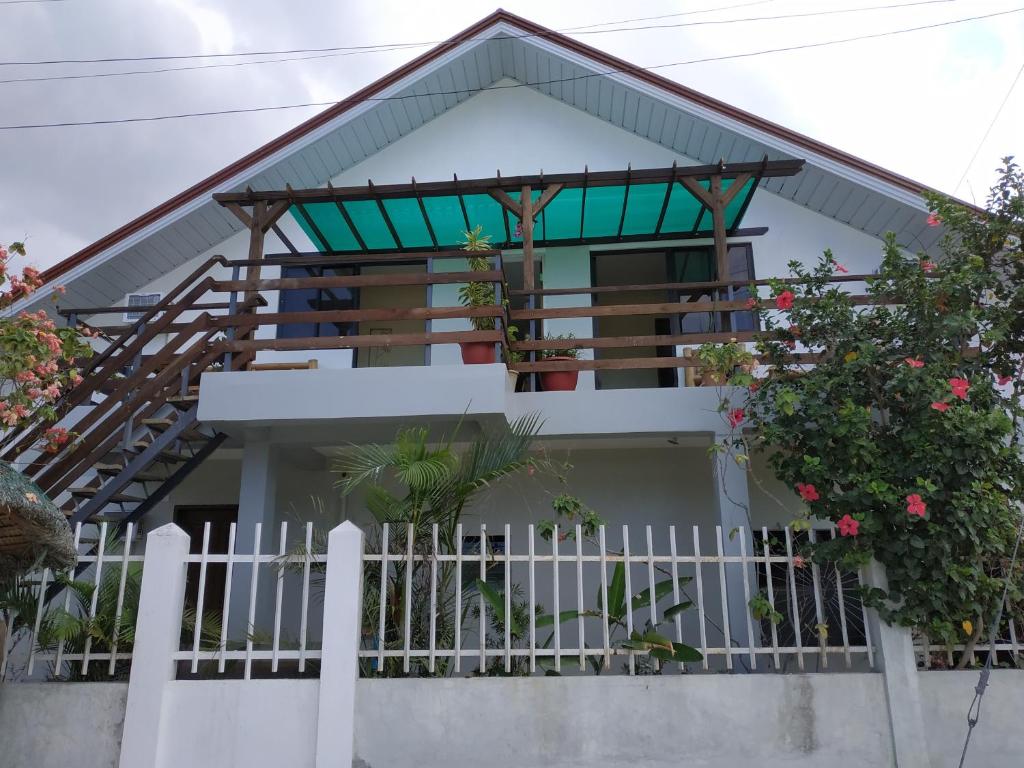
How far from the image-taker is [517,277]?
10844 millimetres

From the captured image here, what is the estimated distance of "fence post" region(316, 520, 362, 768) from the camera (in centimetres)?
454

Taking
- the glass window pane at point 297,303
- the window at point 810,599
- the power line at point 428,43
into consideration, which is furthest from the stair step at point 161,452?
the power line at point 428,43

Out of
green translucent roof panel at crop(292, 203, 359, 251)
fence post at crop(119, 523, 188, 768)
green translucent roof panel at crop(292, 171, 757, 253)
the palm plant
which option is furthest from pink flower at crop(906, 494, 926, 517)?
green translucent roof panel at crop(292, 203, 359, 251)

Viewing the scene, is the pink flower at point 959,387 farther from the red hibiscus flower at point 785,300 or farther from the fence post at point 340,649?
the fence post at point 340,649

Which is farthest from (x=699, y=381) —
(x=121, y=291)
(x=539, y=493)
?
(x=121, y=291)

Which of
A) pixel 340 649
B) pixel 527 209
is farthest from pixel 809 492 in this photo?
pixel 527 209

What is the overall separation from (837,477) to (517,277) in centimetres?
652

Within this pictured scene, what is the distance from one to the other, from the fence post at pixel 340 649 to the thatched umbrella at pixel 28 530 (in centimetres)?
159

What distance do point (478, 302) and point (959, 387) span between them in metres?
4.28

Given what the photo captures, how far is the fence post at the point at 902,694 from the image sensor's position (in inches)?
182

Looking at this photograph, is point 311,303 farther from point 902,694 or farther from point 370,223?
point 902,694

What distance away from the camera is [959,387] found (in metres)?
4.80

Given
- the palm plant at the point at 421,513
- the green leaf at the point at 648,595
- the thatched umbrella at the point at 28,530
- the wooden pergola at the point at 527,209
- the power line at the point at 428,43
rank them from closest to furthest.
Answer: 1. the thatched umbrella at the point at 28,530
2. the palm plant at the point at 421,513
3. the green leaf at the point at 648,595
4. the wooden pergola at the point at 527,209
5. the power line at the point at 428,43

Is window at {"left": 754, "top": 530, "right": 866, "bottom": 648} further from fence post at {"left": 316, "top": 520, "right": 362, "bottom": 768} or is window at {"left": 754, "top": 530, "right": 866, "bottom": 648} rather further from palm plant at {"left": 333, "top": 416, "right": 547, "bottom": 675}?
fence post at {"left": 316, "top": 520, "right": 362, "bottom": 768}
